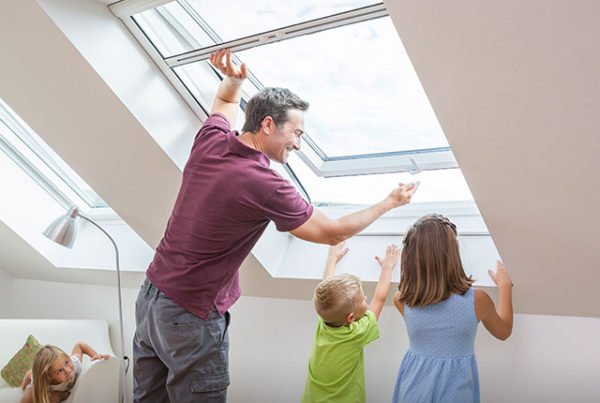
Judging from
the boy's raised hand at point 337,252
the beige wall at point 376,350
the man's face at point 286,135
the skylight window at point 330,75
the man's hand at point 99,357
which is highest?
the skylight window at point 330,75

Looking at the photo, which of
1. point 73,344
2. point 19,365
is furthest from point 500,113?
point 19,365

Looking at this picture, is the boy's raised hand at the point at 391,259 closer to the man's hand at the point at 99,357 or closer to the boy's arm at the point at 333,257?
the boy's arm at the point at 333,257

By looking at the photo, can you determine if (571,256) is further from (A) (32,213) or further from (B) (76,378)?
(A) (32,213)

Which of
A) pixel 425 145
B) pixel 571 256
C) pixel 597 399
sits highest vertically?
pixel 425 145

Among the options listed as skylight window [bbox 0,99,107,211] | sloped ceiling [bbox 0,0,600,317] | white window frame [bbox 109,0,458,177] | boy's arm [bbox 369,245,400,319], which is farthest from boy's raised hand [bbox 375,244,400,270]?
skylight window [bbox 0,99,107,211]

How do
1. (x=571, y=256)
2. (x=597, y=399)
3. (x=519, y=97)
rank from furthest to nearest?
(x=597, y=399) < (x=571, y=256) < (x=519, y=97)

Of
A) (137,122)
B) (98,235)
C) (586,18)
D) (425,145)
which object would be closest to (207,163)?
(137,122)

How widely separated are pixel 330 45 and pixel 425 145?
0.56 m

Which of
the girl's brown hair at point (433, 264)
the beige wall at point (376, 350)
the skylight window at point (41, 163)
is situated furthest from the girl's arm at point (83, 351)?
the girl's brown hair at point (433, 264)

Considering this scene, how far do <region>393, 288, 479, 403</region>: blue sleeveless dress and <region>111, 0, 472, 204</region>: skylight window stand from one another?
60cm

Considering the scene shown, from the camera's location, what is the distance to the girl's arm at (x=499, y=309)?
2.01 metres

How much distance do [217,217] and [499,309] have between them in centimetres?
107

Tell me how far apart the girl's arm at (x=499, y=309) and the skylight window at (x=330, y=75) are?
1.36 feet

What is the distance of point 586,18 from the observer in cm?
122
